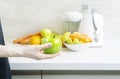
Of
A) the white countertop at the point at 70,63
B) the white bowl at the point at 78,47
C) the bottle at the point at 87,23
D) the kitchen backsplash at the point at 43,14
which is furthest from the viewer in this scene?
the kitchen backsplash at the point at 43,14

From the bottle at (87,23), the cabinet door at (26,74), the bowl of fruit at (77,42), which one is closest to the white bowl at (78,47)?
the bowl of fruit at (77,42)

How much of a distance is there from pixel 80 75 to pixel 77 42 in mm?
207

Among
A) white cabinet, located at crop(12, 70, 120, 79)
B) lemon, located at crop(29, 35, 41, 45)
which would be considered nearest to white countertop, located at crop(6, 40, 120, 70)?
white cabinet, located at crop(12, 70, 120, 79)

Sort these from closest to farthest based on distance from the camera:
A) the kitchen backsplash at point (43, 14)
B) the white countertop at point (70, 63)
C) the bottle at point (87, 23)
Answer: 1. the white countertop at point (70, 63)
2. the bottle at point (87, 23)
3. the kitchen backsplash at point (43, 14)

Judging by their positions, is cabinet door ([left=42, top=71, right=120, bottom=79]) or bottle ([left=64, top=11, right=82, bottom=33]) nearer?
cabinet door ([left=42, top=71, right=120, bottom=79])

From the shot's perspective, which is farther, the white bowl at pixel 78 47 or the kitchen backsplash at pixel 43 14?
the kitchen backsplash at pixel 43 14

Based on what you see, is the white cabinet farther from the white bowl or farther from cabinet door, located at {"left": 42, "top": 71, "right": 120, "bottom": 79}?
the white bowl

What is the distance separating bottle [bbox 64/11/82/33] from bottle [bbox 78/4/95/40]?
34mm

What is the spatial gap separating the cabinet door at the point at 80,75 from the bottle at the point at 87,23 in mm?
318

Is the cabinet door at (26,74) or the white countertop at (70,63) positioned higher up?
the white countertop at (70,63)

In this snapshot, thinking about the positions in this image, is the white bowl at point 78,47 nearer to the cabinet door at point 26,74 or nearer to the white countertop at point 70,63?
the white countertop at point 70,63

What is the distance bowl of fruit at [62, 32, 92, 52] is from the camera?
1.33 m

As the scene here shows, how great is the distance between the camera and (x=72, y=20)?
1.50 m

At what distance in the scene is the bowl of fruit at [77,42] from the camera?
4.38 feet
